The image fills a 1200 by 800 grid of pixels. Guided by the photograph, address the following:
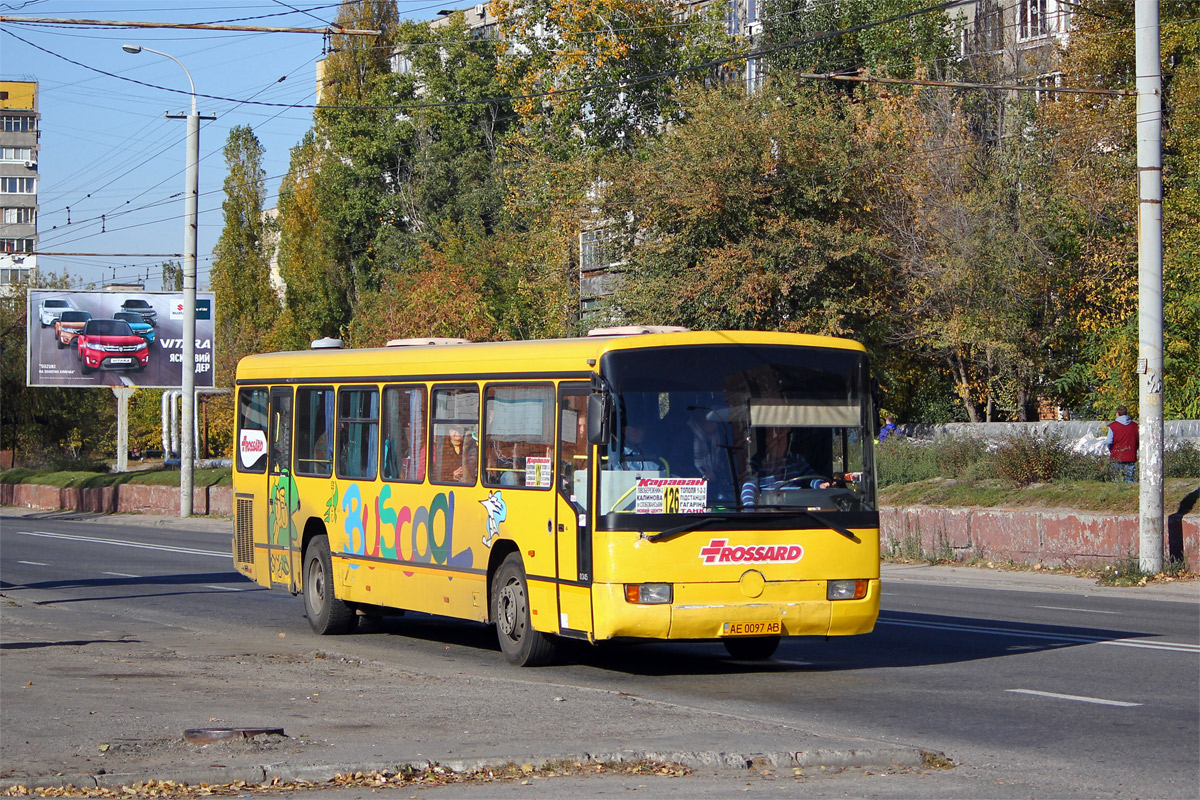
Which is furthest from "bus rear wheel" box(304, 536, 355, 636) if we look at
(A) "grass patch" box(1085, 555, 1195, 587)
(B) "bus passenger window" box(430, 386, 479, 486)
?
(A) "grass patch" box(1085, 555, 1195, 587)

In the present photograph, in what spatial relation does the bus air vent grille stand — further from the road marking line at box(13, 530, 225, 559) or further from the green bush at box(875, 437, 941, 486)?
the green bush at box(875, 437, 941, 486)

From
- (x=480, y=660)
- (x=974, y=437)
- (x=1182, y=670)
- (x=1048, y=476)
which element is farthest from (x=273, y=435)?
(x=974, y=437)

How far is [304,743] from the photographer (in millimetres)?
8391

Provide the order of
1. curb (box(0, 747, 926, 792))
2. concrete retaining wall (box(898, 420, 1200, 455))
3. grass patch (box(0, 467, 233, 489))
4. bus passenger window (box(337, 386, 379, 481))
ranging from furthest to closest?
grass patch (box(0, 467, 233, 489)) → concrete retaining wall (box(898, 420, 1200, 455)) → bus passenger window (box(337, 386, 379, 481)) → curb (box(0, 747, 926, 792))

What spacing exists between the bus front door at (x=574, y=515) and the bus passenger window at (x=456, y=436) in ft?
4.60

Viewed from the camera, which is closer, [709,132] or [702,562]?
[702,562]

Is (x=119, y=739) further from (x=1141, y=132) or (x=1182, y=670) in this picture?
(x=1141, y=132)

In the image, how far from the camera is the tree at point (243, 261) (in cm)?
7994

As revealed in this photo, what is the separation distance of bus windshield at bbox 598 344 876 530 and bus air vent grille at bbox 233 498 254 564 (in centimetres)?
699

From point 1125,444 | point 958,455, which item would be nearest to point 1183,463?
point 1125,444

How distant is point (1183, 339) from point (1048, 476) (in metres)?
8.27

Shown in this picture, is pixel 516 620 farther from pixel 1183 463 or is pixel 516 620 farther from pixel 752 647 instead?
pixel 1183 463

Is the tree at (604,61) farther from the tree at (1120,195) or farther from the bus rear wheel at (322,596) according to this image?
the bus rear wheel at (322,596)

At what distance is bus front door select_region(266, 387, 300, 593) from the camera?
16.0 metres
